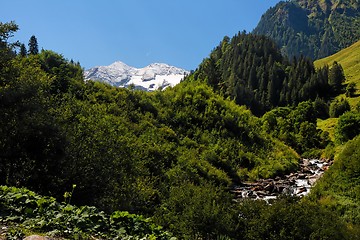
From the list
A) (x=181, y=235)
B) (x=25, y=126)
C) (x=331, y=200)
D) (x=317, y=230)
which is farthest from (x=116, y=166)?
(x=331, y=200)

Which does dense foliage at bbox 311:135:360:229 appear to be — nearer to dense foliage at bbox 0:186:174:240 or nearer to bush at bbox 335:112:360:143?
dense foliage at bbox 0:186:174:240

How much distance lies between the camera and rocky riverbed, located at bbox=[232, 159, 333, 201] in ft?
156

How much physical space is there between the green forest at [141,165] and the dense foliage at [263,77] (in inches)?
2347

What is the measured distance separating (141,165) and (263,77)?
134 m

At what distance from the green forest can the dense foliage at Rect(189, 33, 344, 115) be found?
59.6 meters

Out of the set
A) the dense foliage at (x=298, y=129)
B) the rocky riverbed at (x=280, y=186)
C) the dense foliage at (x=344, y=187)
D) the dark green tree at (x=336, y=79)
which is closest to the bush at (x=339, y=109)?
the dense foliage at (x=298, y=129)

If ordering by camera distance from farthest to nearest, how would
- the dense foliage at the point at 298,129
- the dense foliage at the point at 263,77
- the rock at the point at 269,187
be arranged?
the dense foliage at the point at 263,77 < the dense foliage at the point at 298,129 < the rock at the point at 269,187

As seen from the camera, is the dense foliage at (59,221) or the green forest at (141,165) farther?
the green forest at (141,165)

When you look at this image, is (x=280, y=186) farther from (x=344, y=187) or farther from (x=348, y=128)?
(x=348, y=128)

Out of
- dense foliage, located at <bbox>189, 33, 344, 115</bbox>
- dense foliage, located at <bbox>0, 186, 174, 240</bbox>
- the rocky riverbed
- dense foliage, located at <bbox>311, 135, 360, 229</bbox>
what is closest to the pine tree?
dense foliage, located at <bbox>189, 33, 344, 115</bbox>

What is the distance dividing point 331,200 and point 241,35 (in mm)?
171810

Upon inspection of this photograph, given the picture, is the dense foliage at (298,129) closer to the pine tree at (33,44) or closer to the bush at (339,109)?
the bush at (339,109)

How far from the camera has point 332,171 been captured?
40.4 meters

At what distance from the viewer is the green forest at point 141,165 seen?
11969 millimetres
